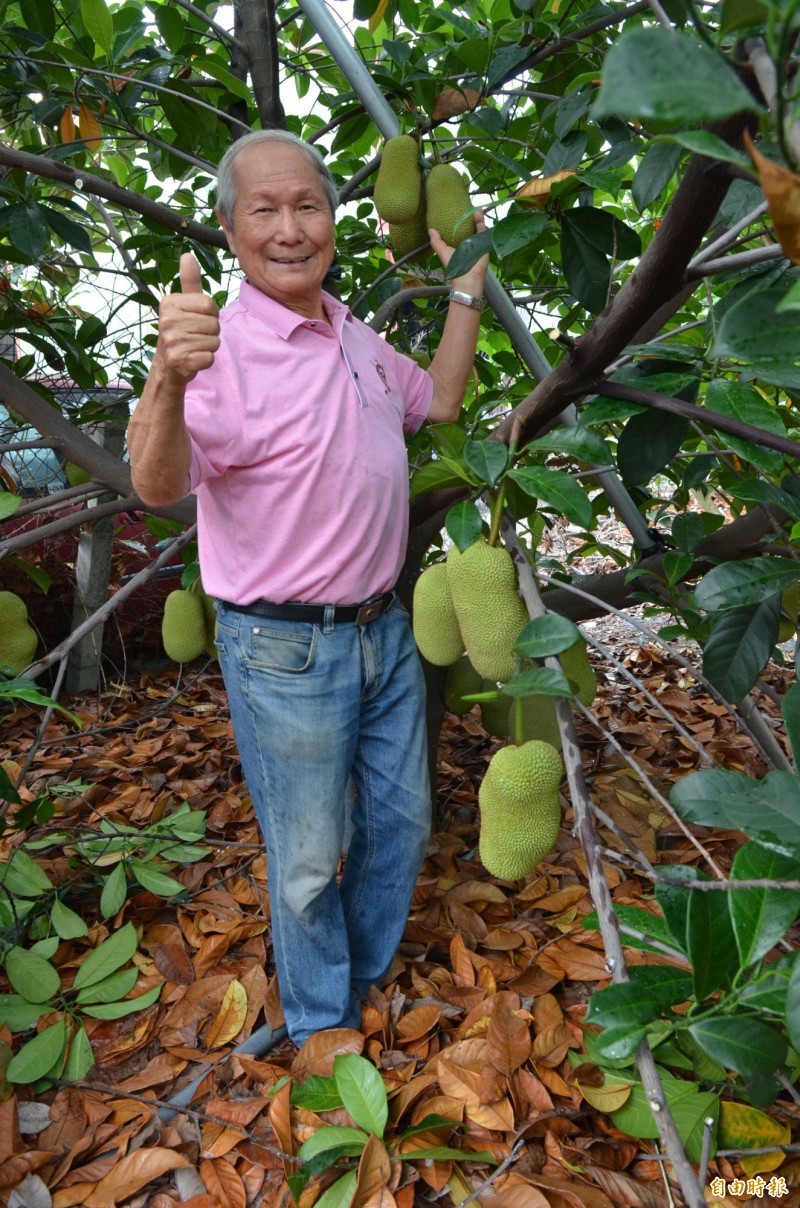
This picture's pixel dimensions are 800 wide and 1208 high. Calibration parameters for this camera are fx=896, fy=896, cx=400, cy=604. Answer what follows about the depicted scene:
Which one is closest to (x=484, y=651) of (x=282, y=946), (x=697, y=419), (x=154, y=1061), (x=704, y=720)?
(x=697, y=419)

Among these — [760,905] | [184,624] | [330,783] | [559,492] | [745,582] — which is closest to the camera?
[760,905]

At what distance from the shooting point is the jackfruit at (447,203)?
1202 mm

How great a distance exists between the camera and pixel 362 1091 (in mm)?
1043

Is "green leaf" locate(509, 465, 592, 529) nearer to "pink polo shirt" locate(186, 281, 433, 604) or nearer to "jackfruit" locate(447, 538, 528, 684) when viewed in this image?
"jackfruit" locate(447, 538, 528, 684)

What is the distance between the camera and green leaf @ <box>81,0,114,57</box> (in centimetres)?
135

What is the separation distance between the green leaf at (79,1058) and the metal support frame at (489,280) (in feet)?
3.37

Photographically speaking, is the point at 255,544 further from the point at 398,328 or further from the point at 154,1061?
the point at 398,328

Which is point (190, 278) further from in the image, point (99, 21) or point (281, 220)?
point (99, 21)

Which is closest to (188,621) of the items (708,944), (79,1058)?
(79,1058)

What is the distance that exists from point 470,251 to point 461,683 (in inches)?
28.9

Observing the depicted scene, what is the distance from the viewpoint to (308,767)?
43.3 inches

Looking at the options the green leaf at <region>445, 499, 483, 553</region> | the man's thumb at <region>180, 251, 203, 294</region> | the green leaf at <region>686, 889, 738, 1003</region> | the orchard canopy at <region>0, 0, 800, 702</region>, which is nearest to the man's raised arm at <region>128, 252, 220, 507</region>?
the man's thumb at <region>180, 251, 203, 294</region>

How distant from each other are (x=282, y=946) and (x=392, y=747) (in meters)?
0.30

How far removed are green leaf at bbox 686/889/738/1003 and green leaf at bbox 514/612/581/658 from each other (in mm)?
184
